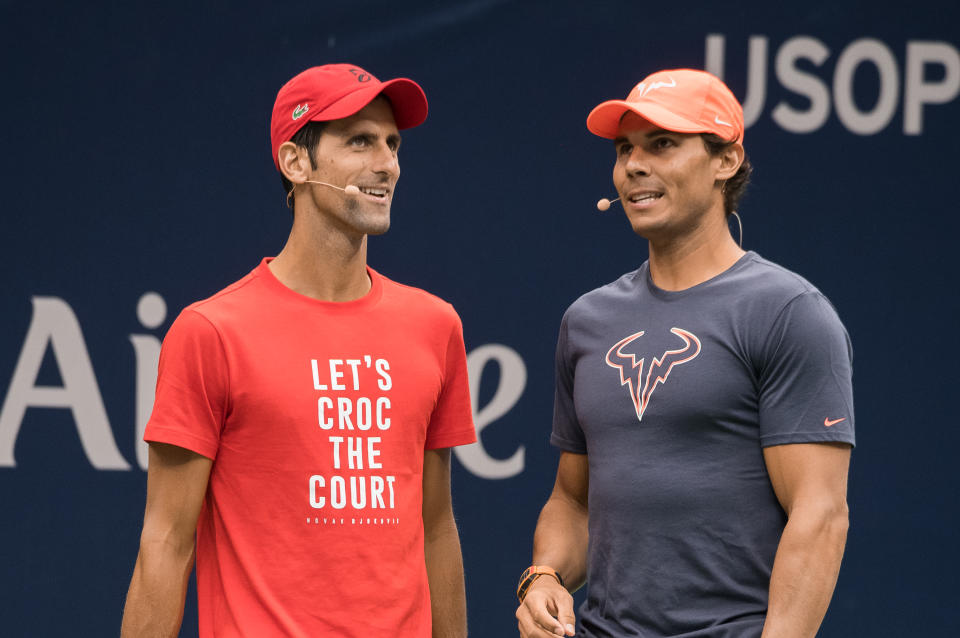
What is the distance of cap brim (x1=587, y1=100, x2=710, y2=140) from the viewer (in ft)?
6.99

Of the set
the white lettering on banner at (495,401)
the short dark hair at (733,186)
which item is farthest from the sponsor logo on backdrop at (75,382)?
the short dark hair at (733,186)

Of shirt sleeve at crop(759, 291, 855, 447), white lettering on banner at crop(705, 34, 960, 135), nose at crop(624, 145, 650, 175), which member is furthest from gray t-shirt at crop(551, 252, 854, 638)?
white lettering on banner at crop(705, 34, 960, 135)

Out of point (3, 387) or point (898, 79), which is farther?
point (898, 79)

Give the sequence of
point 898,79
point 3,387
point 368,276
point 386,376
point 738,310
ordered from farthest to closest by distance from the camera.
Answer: point 898,79 → point 3,387 → point 368,276 → point 386,376 → point 738,310

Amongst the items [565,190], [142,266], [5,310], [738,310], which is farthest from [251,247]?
[738,310]

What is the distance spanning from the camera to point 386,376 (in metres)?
2.17

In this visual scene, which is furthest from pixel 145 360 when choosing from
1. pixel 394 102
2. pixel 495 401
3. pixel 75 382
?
pixel 394 102

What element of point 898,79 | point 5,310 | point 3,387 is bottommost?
point 3,387

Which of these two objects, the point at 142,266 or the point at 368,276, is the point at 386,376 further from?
the point at 142,266

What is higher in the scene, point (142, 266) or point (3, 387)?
point (142, 266)

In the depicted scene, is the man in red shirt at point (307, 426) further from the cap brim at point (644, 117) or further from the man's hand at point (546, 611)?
the cap brim at point (644, 117)

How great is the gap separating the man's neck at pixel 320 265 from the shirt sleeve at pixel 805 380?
2.51 feet

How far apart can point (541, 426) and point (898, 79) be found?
146 centimetres

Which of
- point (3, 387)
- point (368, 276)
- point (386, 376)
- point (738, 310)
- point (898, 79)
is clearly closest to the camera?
point (738, 310)
